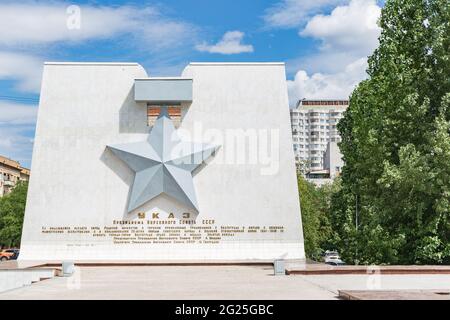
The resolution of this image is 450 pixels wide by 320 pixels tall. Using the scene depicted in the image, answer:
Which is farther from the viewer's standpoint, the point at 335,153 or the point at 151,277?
the point at 335,153

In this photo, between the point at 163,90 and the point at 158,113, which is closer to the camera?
the point at 163,90

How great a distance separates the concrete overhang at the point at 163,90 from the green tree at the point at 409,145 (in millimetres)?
7233

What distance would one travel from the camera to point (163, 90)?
78.1ft

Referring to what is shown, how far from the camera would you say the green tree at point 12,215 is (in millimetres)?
48688

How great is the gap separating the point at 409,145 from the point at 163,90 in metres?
9.46

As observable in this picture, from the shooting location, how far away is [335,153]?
93.2m

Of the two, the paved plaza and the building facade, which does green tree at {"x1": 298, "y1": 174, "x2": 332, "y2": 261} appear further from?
the building facade

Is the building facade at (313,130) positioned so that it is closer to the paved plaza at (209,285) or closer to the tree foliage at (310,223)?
the tree foliage at (310,223)

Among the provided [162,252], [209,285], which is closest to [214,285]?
[209,285]

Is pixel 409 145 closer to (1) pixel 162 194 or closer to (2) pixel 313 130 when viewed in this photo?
(1) pixel 162 194

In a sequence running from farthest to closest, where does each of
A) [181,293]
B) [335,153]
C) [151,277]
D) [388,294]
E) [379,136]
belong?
[335,153] → [379,136] → [151,277] → [181,293] → [388,294]

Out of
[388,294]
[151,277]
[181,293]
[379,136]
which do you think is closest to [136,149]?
[151,277]
